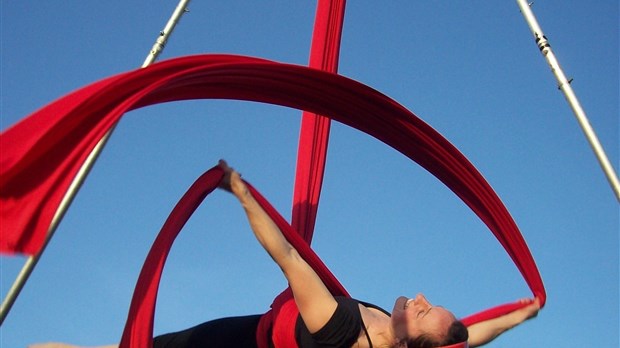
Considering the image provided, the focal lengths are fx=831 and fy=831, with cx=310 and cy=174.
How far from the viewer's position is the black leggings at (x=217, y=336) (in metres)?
5.52

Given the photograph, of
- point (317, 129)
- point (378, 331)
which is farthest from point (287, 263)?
point (317, 129)

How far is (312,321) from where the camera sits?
5.16m

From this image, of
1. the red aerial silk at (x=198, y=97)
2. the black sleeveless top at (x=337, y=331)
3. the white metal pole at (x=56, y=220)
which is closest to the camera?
the red aerial silk at (x=198, y=97)

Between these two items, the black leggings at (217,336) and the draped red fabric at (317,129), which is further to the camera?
the draped red fabric at (317,129)

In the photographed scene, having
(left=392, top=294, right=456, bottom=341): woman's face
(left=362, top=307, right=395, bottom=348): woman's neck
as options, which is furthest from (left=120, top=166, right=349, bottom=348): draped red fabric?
(left=392, top=294, right=456, bottom=341): woman's face

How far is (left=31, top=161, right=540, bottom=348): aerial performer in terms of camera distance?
5109 mm

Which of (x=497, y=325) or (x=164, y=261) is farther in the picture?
(x=497, y=325)

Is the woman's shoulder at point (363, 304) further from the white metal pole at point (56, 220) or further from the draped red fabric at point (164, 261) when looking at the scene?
the white metal pole at point (56, 220)

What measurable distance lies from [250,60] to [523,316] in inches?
118

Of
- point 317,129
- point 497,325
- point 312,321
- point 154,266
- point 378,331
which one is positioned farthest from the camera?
point 317,129

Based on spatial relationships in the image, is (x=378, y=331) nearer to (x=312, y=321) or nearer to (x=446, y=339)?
(x=446, y=339)

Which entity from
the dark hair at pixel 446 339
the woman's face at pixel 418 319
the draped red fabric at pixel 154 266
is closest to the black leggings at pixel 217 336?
the draped red fabric at pixel 154 266

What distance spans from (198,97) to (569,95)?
252 cm

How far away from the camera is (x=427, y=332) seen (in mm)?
5547
